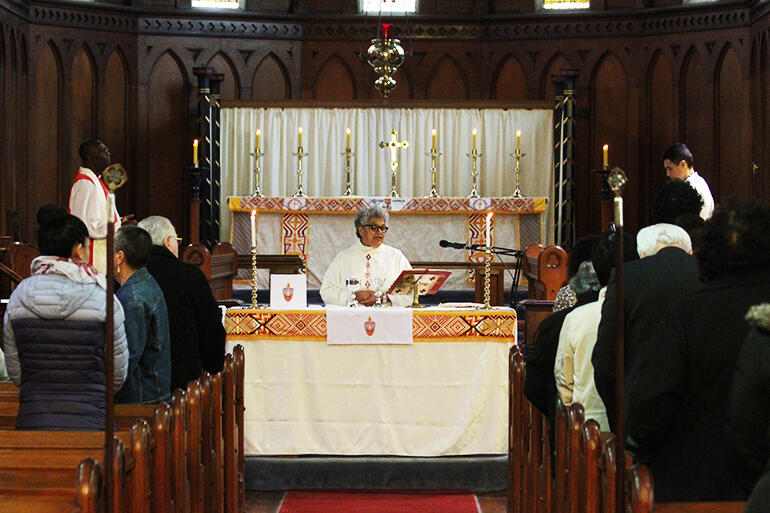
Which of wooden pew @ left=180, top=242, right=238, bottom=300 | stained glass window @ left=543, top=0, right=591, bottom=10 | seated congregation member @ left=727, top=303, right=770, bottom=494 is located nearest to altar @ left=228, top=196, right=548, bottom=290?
wooden pew @ left=180, top=242, right=238, bottom=300

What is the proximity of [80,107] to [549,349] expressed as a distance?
10.1 meters

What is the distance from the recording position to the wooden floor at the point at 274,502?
656 cm

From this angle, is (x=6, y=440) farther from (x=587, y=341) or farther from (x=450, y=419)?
(x=450, y=419)

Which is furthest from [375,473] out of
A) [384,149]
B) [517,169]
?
[384,149]

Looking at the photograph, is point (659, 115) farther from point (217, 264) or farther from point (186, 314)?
point (186, 314)

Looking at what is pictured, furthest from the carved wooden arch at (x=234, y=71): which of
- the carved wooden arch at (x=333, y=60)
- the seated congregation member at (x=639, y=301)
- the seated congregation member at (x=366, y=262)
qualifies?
the seated congregation member at (x=639, y=301)

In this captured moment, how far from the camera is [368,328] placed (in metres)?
6.94

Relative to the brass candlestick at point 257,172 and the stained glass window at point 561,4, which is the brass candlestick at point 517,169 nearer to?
the stained glass window at point 561,4

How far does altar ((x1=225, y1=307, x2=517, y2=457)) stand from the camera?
695 cm

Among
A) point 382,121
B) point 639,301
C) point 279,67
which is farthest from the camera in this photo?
point 279,67

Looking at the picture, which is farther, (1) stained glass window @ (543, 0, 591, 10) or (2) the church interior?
(1) stained glass window @ (543, 0, 591, 10)

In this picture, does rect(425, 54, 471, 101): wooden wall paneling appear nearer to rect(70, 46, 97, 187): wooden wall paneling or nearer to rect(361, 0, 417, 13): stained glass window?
rect(361, 0, 417, 13): stained glass window

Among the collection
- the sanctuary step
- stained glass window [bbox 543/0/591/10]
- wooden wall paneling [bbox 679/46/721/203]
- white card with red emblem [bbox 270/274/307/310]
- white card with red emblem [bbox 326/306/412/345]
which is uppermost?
stained glass window [bbox 543/0/591/10]

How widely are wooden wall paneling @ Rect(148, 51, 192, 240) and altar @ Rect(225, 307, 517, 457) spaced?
7.48m
